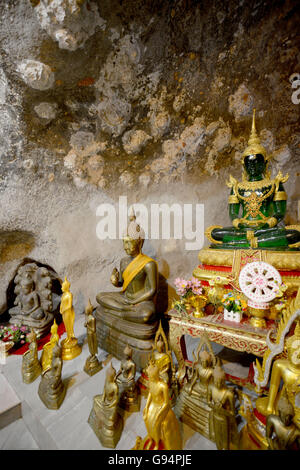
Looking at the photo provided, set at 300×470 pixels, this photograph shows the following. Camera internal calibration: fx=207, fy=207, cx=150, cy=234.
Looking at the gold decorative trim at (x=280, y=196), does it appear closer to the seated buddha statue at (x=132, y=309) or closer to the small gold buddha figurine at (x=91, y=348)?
the seated buddha statue at (x=132, y=309)

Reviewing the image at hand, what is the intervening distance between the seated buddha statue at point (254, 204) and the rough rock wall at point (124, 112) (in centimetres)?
124

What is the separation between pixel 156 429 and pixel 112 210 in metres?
3.95

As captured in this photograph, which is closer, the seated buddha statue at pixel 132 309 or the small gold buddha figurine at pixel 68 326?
the seated buddha statue at pixel 132 309

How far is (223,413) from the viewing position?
171 cm

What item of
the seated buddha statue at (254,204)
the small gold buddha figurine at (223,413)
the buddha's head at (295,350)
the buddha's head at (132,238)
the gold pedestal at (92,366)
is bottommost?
the gold pedestal at (92,366)

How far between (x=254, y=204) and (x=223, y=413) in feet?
11.6

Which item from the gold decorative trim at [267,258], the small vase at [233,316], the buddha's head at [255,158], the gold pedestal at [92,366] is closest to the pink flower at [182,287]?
the small vase at [233,316]

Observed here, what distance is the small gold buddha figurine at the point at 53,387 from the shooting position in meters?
2.31

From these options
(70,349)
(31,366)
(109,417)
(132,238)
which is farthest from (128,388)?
(132,238)

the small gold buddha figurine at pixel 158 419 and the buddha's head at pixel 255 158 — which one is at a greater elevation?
the buddha's head at pixel 255 158

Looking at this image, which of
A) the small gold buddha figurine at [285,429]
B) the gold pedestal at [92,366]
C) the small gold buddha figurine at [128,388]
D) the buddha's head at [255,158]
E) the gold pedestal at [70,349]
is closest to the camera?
the small gold buddha figurine at [285,429]

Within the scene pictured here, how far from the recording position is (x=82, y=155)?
14.5ft

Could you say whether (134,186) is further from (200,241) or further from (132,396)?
→ (132,396)

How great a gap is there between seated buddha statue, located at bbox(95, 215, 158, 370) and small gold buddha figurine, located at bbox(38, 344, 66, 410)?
2.88 ft
